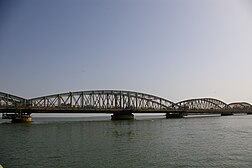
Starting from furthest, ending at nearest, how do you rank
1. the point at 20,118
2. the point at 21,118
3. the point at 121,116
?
the point at 121,116, the point at 21,118, the point at 20,118

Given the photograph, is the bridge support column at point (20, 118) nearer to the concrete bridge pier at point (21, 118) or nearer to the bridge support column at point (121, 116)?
the concrete bridge pier at point (21, 118)

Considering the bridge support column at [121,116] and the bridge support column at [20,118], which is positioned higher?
the bridge support column at [20,118]

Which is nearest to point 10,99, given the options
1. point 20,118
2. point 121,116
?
point 20,118

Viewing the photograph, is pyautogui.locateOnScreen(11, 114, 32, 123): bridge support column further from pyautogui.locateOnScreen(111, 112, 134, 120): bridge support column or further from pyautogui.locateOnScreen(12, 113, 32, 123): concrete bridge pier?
pyautogui.locateOnScreen(111, 112, 134, 120): bridge support column

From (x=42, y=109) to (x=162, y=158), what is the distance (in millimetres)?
102322

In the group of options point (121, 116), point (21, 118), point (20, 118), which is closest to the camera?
point (20, 118)

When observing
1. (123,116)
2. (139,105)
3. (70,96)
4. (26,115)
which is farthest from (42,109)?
(139,105)

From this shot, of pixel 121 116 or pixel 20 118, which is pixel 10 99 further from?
pixel 121 116

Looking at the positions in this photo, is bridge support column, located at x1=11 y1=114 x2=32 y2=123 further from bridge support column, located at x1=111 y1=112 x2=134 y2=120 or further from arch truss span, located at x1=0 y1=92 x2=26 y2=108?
bridge support column, located at x1=111 y1=112 x2=134 y2=120

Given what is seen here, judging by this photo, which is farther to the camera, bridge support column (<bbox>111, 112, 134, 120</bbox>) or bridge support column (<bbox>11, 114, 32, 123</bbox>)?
bridge support column (<bbox>111, 112, 134, 120</bbox>)

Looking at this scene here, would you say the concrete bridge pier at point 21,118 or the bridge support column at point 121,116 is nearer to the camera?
the concrete bridge pier at point 21,118

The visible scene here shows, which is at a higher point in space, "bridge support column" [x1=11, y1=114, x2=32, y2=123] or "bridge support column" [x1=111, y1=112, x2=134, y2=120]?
"bridge support column" [x1=11, y1=114, x2=32, y2=123]

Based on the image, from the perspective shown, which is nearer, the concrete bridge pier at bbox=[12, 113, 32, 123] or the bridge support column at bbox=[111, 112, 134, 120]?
the concrete bridge pier at bbox=[12, 113, 32, 123]

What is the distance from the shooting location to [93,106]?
5733 inches
